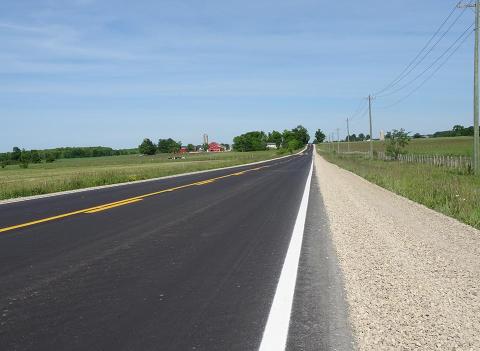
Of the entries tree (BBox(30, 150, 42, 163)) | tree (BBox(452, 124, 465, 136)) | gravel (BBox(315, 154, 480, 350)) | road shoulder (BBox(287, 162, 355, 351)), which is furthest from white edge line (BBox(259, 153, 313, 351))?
tree (BBox(452, 124, 465, 136))

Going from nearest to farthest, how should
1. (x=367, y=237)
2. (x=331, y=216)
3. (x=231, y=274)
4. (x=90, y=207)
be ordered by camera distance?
(x=231, y=274) < (x=367, y=237) < (x=331, y=216) < (x=90, y=207)

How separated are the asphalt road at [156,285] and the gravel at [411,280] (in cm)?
32

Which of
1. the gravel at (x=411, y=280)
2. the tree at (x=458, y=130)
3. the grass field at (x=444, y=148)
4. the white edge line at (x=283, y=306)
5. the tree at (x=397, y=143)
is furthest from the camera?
the tree at (x=458, y=130)

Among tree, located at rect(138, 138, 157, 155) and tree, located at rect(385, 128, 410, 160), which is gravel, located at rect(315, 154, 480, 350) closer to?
tree, located at rect(385, 128, 410, 160)

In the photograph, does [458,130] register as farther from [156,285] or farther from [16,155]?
[156,285]

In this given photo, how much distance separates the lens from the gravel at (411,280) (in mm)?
3957

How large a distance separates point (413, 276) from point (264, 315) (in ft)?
7.69

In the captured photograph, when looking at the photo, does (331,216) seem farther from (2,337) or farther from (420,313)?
(2,337)

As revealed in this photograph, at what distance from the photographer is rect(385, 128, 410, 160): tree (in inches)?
2446

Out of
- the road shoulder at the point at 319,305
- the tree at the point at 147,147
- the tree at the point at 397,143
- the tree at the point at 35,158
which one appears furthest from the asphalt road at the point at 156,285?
the tree at the point at 147,147

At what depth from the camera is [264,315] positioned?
448cm

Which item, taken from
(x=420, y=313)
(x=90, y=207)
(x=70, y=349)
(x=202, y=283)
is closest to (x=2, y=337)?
(x=70, y=349)

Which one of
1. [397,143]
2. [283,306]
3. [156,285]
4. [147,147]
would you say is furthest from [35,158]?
[283,306]

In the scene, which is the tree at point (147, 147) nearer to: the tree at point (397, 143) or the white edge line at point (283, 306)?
the tree at point (397, 143)
